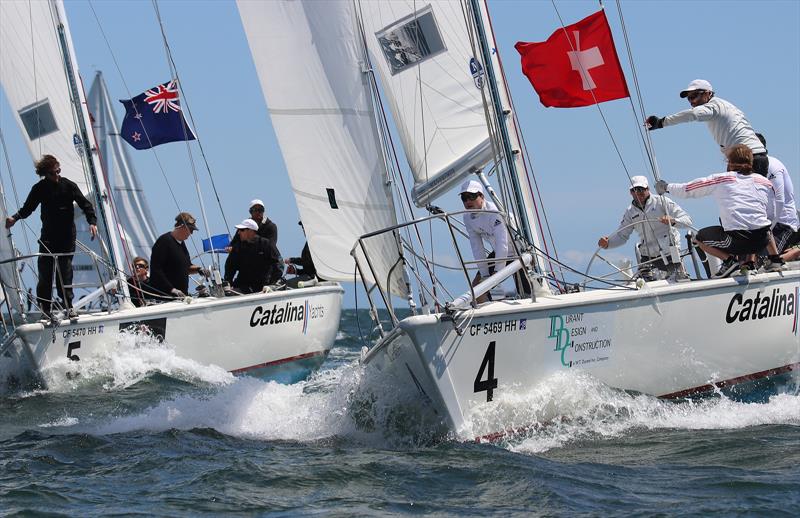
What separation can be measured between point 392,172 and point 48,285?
13.3 ft

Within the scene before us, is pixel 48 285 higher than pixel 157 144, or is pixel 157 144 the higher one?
pixel 157 144

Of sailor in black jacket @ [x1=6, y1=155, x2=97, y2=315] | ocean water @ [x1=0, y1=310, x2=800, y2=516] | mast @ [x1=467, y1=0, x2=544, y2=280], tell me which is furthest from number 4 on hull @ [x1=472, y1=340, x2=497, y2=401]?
sailor in black jacket @ [x1=6, y1=155, x2=97, y2=315]

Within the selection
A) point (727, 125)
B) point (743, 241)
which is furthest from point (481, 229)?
point (727, 125)

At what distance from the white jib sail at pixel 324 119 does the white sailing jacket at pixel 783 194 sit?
3309 mm

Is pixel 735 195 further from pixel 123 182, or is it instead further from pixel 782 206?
pixel 123 182

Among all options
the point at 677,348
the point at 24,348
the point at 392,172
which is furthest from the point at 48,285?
the point at 677,348

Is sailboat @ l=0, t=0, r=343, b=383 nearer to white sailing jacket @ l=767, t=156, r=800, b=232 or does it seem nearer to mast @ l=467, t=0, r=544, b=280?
mast @ l=467, t=0, r=544, b=280

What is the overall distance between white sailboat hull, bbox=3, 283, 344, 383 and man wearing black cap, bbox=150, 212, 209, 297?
53 cm

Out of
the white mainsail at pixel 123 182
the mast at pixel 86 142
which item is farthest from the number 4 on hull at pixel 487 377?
the white mainsail at pixel 123 182

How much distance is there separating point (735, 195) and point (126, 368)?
6.36 m

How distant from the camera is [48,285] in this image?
1171cm

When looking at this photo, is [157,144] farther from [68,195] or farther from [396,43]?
[396,43]

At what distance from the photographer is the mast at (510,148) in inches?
333

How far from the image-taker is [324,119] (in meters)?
10.5
